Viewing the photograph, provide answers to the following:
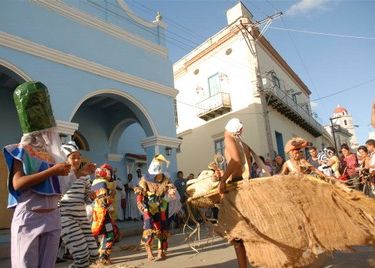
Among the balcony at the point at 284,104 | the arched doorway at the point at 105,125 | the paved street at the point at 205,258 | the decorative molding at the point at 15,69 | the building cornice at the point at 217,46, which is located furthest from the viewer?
the building cornice at the point at 217,46

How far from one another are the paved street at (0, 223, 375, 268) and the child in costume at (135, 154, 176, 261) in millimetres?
317

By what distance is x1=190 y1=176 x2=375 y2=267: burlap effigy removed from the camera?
3.14 metres

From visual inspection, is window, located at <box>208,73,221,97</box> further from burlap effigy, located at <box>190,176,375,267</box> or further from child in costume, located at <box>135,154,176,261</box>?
burlap effigy, located at <box>190,176,375,267</box>

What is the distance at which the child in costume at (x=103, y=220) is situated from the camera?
5633 millimetres

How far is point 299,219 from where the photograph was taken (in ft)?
10.6

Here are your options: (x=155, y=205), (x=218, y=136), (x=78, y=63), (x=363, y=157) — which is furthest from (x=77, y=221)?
(x=218, y=136)

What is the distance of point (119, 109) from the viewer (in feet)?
46.9

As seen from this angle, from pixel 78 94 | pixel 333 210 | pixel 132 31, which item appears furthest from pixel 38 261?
pixel 132 31

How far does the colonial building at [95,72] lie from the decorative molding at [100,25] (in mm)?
28

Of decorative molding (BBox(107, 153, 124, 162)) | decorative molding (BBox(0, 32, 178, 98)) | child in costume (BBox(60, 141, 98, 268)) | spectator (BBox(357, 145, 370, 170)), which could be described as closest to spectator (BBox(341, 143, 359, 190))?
spectator (BBox(357, 145, 370, 170))

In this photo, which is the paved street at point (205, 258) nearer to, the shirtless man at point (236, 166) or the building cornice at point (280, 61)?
the shirtless man at point (236, 166)

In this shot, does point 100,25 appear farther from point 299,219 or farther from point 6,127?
point 299,219

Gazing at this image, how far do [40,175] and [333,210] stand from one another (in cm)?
243

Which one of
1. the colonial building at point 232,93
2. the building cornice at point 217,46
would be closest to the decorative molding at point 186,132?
the colonial building at point 232,93
